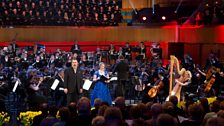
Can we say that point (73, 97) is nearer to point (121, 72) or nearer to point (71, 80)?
point (71, 80)

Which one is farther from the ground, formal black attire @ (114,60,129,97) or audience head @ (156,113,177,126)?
audience head @ (156,113,177,126)

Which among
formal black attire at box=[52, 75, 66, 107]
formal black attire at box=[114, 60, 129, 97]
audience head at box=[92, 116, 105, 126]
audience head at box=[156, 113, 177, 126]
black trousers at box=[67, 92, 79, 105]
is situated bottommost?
formal black attire at box=[52, 75, 66, 107]

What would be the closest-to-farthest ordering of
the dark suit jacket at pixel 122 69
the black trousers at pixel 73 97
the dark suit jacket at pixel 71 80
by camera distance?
the dark suit jacket at pixel 71 80 → the black trousers at pixel 73 97 → the dark suit jacket at pixel 122 69

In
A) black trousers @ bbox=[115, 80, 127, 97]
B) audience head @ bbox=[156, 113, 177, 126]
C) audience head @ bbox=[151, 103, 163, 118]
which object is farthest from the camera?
black trousers @ bbox=[115, 80, 127, 97]

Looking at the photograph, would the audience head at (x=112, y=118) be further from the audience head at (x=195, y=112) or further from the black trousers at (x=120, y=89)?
the black trousers at (x=120, y=89)

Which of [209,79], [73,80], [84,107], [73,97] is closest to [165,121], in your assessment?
[84,107]

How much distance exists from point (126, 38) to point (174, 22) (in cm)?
282

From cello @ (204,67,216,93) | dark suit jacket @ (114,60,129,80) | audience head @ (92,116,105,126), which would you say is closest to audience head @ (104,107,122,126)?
audience head @ (92,116,105,126)

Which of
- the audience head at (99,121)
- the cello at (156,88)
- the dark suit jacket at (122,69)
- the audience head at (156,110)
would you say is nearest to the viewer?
the audience head at (99,121)

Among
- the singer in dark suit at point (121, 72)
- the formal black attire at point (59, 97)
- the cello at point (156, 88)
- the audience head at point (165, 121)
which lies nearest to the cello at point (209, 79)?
the cello at point (156, 88)

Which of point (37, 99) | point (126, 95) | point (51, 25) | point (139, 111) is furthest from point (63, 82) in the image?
point (51, 25)

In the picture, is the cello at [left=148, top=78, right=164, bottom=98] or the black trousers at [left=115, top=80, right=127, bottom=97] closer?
the cello at [left=148, top=78, right=164, bottom=98]

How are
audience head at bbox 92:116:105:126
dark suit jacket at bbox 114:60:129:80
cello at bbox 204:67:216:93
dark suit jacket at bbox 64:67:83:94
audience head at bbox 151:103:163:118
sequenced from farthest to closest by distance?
dark suit jacket at bbox 114:60:129:80 → cello at bbox 204:67:216:93 → dark suit jacket at bbox 64:67:83:94 → audience head at bbox 151:103:163:118 → audience head at bbox 92:116:105:126

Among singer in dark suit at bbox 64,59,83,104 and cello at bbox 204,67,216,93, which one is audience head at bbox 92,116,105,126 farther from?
cello at bbox 204,67,216,93
